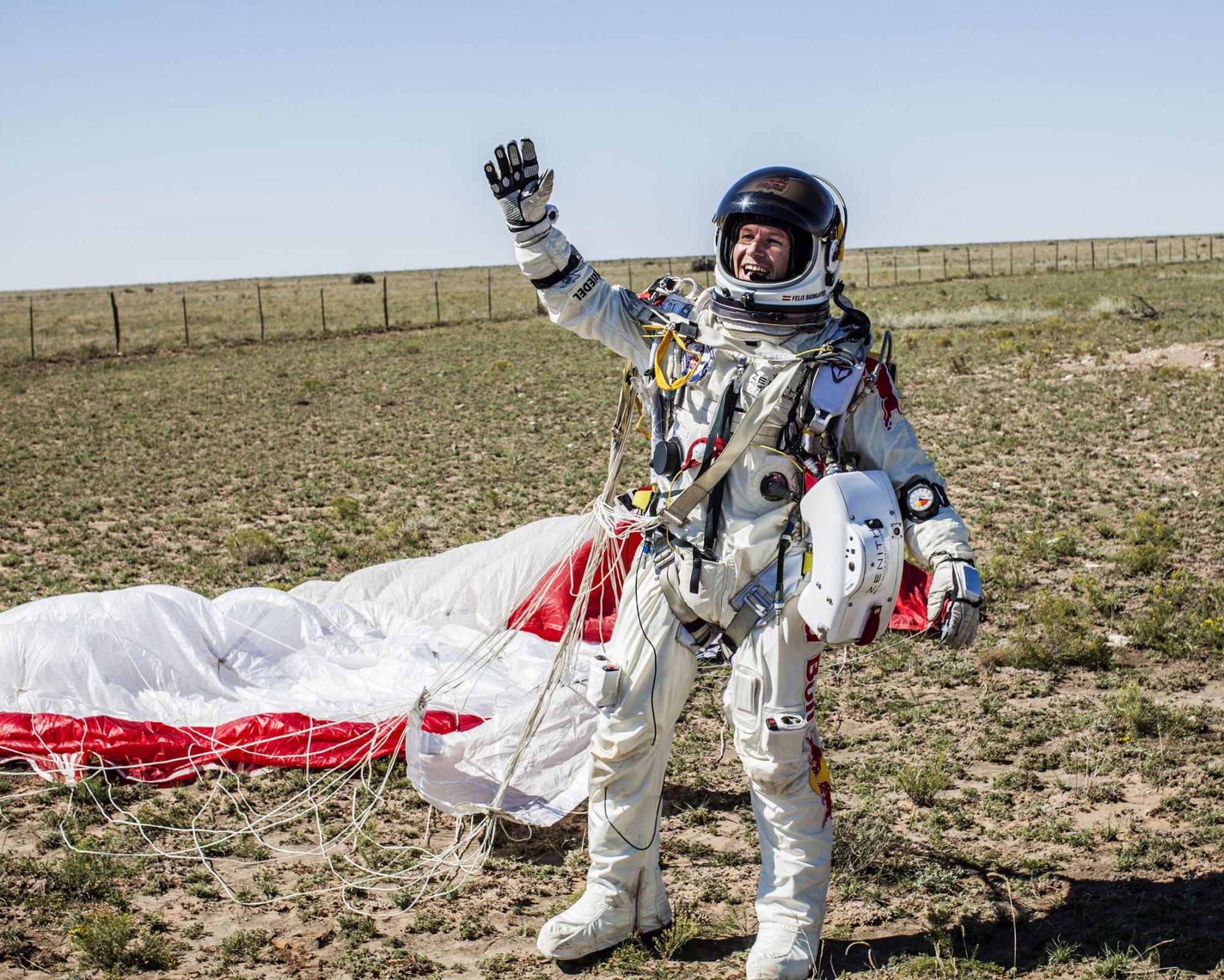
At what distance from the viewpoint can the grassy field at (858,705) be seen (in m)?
4.21

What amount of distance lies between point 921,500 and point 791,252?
3.22ft

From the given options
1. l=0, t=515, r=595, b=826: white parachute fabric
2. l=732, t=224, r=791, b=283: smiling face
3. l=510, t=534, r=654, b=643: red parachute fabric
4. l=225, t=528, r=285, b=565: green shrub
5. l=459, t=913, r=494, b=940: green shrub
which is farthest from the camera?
l=225, t=528, r=285, b=565: green shrub

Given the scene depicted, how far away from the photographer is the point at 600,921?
4.05 metres

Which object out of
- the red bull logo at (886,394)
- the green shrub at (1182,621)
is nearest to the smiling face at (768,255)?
the red bull logo at (886,394)

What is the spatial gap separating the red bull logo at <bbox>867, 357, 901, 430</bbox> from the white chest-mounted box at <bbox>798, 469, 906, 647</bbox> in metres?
0.35

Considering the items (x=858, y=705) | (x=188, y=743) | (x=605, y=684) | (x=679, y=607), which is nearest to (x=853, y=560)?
(x=679, y=607)

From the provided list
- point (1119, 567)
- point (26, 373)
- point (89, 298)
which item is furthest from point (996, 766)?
point (89, 298)

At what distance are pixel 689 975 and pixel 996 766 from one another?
7.74 feet

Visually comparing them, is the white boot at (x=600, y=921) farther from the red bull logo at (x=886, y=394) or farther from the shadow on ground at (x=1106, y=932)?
the red bull logo at (x=886, y=394)

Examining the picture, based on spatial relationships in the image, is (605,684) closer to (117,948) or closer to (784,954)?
(784,954)

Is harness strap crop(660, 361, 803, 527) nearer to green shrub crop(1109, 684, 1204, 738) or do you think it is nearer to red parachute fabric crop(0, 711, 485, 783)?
red parachute fabric crop(0, 711, 485, 783)

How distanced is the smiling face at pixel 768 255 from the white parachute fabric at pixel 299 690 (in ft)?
5.70

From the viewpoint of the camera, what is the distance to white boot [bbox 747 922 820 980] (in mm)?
3760

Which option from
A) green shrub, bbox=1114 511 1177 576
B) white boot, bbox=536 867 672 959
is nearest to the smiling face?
white boot, bbox=536 867 672 959
